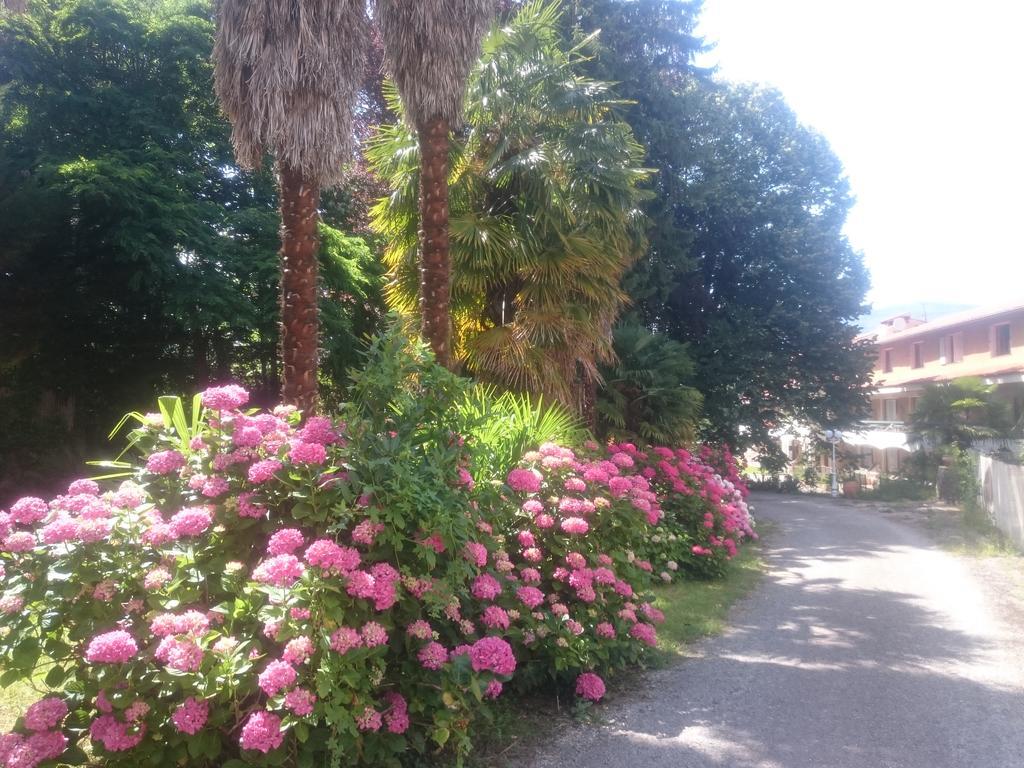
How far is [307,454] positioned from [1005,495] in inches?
527

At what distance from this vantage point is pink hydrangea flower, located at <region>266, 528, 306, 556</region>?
13.0 ft

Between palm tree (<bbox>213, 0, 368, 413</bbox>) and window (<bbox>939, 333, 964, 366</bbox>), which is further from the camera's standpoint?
window (<bbox>939, 333, 964, 366</bbox>)

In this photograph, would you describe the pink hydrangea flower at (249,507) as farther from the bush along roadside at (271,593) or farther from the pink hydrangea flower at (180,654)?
the pink hydrangea flower at (180,654)

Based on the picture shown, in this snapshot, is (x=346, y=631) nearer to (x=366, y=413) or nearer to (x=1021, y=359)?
(x=366, y=413)

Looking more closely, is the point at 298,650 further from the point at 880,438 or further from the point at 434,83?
the point at 880,438

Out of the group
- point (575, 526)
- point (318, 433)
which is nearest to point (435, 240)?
point (575, 526)

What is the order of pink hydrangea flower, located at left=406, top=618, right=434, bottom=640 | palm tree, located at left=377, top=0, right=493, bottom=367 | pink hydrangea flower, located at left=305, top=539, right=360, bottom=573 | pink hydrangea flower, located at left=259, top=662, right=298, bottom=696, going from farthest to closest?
palm tree, located at left=377, top=0, right=493, bottom=367 < pink hydrangea flower, located at left=406, top=618, right=434, bottom=640 < pink hydrangea flower, located at left=305, top=539, right=360, bottom=573 < pink hydrangea flower, located at left=259, top=662, right=298, bottom=696

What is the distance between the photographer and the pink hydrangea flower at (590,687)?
18.2 feet

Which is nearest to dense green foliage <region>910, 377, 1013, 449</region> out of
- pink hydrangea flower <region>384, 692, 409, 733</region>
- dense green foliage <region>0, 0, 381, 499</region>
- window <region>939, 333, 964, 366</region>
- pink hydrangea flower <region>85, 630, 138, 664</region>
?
window <region>939, 333, 964, 366</region>

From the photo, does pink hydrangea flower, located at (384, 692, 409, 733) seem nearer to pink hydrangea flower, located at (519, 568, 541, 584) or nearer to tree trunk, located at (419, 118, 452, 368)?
pink hydrangea flower, located at (519, 568, 541, 584)

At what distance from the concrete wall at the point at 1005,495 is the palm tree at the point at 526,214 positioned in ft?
22.4

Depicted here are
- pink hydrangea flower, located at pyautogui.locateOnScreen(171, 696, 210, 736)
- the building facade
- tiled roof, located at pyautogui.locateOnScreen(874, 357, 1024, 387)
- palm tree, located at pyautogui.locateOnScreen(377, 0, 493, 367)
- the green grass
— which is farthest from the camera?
the building facade

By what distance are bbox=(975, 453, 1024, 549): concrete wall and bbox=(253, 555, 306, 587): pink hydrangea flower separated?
39.9ft

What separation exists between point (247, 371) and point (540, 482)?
13612mm
